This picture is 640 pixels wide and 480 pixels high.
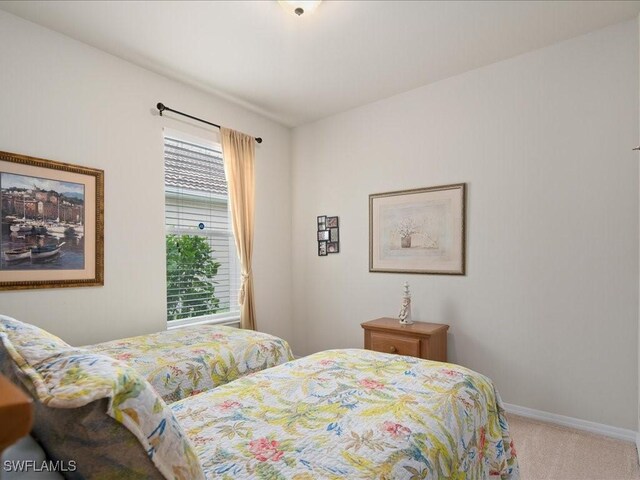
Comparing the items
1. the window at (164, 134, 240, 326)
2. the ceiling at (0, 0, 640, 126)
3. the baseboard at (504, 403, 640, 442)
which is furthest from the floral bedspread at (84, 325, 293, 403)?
the ceiling at (0, 0, 640, 126)

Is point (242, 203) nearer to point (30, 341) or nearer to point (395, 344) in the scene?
point (395, 344)

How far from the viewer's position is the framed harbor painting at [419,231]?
3189 mm

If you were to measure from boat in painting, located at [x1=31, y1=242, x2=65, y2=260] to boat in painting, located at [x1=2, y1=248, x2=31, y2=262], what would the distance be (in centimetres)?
3

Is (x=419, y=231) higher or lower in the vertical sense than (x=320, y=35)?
lower

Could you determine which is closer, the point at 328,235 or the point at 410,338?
the point at 410,338

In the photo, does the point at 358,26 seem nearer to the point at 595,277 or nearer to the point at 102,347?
the point at 595,277

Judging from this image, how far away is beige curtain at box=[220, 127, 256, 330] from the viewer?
143 inches

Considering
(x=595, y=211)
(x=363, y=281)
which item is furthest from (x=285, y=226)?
(x=595, y=211)

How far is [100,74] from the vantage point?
2785 mm

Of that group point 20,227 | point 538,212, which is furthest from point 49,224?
point 538,212

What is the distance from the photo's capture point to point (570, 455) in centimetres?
230

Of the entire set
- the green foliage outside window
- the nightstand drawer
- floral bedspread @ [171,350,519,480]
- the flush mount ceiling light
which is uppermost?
the flush mount ceiling light

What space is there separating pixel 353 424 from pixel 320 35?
2.47 meters

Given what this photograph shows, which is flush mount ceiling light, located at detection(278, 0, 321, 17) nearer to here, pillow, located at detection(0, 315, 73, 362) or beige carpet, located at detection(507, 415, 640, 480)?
pillow, located at detection(0, 315, 73, 362)
